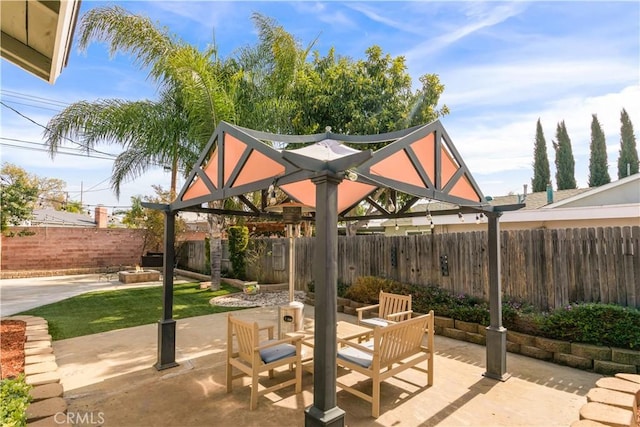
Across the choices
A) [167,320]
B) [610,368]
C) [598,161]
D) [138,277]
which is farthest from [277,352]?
[598,161]

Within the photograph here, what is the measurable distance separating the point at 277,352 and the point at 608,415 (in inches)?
123

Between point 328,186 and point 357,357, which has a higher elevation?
point 328,186

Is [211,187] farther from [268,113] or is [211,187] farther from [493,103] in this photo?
[493,103]

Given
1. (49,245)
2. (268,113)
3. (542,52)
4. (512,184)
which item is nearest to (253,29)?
(268,113)

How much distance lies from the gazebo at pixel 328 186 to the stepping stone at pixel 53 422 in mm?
1623

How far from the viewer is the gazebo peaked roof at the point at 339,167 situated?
276 cm

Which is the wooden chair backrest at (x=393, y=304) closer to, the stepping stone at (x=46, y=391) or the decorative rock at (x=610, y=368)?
the decorative rock at (x=610, y=368)

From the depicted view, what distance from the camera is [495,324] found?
15.0ft

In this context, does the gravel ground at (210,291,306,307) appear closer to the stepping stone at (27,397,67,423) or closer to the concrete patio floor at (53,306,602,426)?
the concrete patio floor at (53,306,602,426)

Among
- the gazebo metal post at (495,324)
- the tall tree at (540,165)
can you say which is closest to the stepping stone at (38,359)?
the gazebo metal post at (495,324)

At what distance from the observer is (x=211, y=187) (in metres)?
4.16

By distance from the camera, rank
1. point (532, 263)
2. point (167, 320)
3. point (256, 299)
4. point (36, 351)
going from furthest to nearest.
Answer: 1. point (256, 299)
2. point (532, 263)
3. point (36, 351)
4. point (167, 320)

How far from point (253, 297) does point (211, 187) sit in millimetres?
7145

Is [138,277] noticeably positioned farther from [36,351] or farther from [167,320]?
[167,320]
